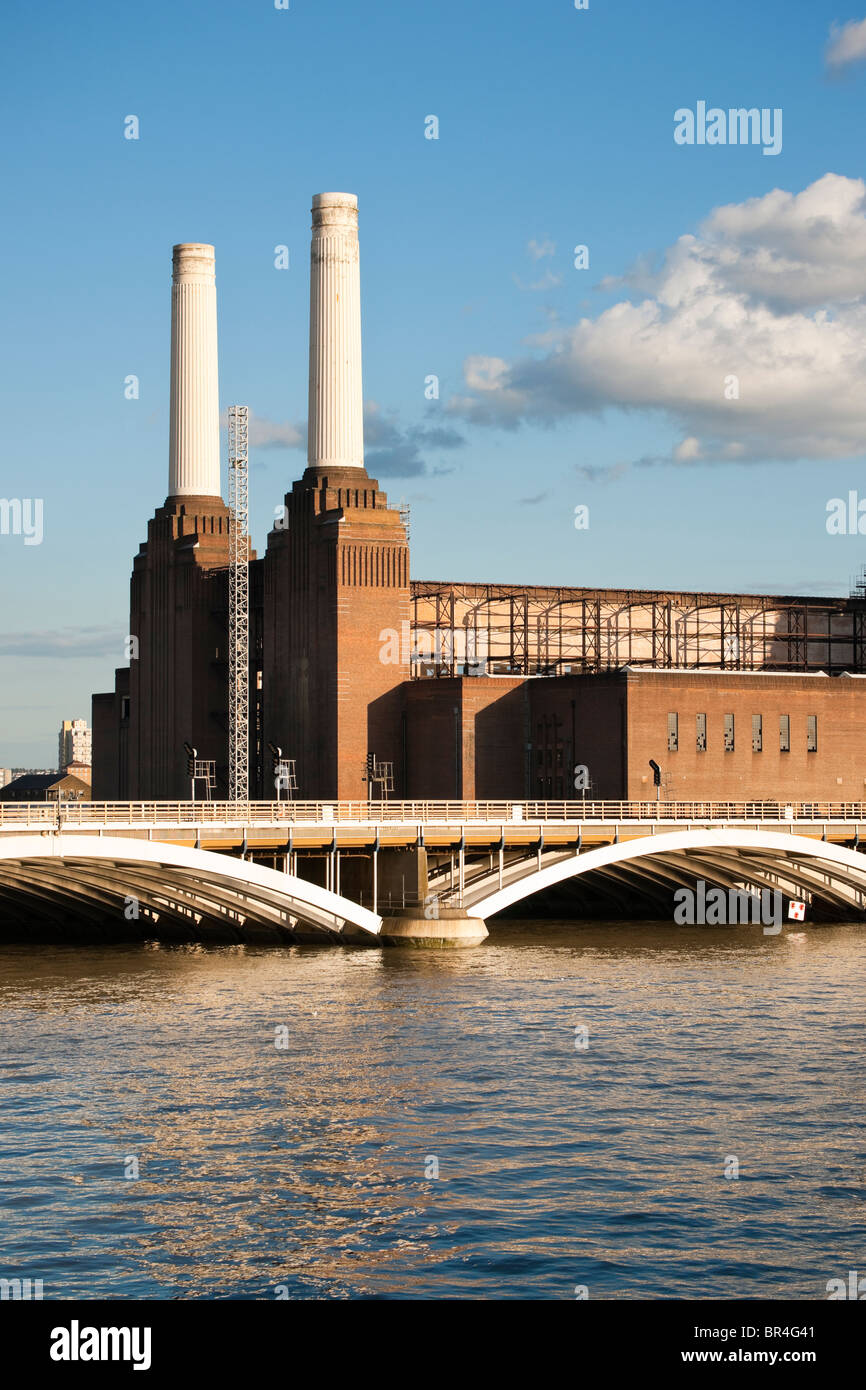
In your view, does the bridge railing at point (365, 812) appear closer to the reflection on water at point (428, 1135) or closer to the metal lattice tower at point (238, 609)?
the reflection on water at point (428, 1135)

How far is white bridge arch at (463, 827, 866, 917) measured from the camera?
7419 cm

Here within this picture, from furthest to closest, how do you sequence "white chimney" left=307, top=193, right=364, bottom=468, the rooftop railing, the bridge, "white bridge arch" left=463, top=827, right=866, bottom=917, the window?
"white chimney" left=307, top=193, right=364, bottom=468 < the window < "white bridge arch" left=463, top=827, right=866, bottom=917 < the bridge < the rooftop railing

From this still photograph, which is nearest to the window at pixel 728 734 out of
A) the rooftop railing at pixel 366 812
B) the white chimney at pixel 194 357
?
the rooftop railing at pixel 366 812

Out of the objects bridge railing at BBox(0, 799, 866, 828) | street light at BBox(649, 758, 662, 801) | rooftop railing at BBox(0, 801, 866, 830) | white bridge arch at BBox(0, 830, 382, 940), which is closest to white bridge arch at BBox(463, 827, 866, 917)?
rooftop railing at BBox(0, 801, 866, 830)

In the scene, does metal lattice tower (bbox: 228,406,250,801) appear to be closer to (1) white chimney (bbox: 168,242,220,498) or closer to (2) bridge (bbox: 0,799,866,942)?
(1) white chimney (bbox: 168,242,220,498)

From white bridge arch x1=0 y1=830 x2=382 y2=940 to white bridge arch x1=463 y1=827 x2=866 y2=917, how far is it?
6662mm

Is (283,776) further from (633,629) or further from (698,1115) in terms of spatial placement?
(698,1115)

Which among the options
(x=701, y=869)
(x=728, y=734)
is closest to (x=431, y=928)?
(x=701, y=869)

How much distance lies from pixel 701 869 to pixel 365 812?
56.2ft

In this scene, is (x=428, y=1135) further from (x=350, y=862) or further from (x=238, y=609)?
(x=238, y=609)

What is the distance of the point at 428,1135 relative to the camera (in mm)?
37031

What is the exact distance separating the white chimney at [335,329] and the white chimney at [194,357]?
16.6m

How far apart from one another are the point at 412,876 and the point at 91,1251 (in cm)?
4389
